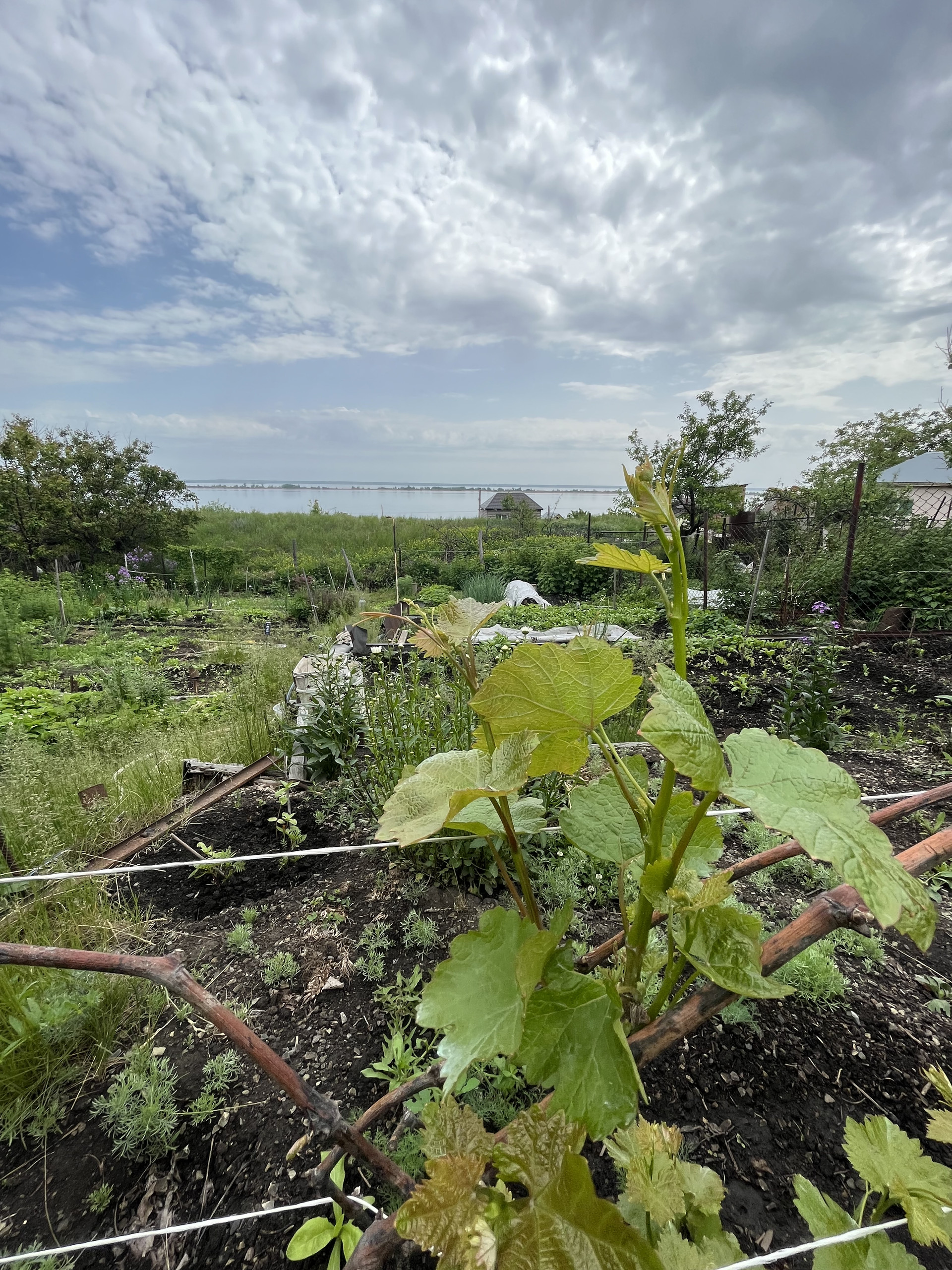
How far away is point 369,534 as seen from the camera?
16.8m

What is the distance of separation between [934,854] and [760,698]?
374 centimetres

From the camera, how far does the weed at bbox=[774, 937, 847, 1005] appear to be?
143 cm

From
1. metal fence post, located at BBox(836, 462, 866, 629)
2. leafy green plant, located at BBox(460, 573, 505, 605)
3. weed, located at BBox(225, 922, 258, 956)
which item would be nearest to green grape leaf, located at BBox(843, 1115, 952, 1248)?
weed, located at BBox(225, 922, 258, 956)

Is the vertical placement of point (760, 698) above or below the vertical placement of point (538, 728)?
below

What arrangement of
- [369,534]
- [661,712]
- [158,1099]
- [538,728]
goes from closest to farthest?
[661,712], [538,728], [158,1099], [369,534]

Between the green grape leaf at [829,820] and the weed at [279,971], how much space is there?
156 cm

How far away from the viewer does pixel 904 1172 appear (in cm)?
73

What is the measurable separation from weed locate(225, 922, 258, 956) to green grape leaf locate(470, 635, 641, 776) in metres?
1.55

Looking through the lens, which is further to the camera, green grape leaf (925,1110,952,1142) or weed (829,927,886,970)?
weed (829,927,886,970)

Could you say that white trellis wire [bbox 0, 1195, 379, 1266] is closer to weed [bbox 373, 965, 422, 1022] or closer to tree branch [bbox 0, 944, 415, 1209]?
tree branch [bbox 0, 944, 415, 1209]

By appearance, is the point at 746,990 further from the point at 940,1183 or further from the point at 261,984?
the point at 261,984

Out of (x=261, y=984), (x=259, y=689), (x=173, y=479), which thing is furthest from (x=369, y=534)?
(x=261, y=984)

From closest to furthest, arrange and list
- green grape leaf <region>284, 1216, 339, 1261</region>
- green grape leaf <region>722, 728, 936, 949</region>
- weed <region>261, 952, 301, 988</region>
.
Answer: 1. green grape leaf <region>722, 728, 936, 949</region>
2. green grape leaf <region>284, 1216, 339, 1261</region>
3. weed <region>261, 952, 301, 988</region>

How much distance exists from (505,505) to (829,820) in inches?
718
